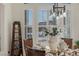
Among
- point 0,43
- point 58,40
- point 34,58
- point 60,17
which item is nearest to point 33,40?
point 58,40

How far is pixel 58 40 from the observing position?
1667 millimetres

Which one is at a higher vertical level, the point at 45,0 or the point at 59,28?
the point at 45,0

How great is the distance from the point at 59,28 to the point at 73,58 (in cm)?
110

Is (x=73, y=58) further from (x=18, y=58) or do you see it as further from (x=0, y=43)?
(x=0, y=43)

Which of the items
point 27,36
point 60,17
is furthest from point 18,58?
point 60,17

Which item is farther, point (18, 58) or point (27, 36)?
point (27, 36)

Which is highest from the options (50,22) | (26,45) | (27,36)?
(50,22)

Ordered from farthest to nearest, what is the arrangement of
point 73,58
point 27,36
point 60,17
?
point 60,17 → point 27,36 → point 73,58

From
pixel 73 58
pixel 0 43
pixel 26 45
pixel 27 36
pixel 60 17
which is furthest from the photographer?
pixel 26 45

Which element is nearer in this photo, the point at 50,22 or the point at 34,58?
the point at 34,58

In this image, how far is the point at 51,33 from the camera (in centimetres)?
187

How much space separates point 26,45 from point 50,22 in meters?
0.46

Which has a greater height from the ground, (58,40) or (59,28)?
(59,28)

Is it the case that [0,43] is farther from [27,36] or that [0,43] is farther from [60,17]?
[60,17]
